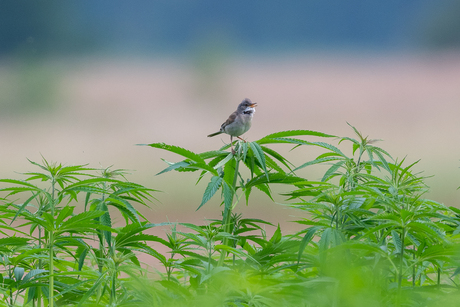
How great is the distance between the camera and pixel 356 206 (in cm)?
91

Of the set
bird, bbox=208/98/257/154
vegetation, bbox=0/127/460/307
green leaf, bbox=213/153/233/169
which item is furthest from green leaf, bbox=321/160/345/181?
bird, bbox=208/98/257/154

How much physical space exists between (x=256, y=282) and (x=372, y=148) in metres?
0.45

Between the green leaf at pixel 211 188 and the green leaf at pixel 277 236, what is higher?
the green leaf at pixel 211 188

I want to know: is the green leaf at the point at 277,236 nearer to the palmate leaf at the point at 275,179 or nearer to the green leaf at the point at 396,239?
the palmate leaf at the point at 275,179

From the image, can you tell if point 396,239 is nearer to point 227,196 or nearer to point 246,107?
point 227,196

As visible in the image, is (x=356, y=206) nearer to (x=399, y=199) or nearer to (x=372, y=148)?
(x=399, y=199)

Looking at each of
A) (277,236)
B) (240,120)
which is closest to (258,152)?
(277,236)

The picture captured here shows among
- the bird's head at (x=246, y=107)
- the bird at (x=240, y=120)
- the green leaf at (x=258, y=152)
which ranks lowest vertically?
the green leaf at (x=258, y=152)

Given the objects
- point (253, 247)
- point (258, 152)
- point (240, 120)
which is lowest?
point (253, 247)

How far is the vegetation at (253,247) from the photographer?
0.71 m

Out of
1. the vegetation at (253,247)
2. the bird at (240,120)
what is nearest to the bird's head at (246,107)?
the bird at (240,120)

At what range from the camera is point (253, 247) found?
3.62 feet

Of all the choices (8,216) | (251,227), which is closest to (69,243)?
(8,216)

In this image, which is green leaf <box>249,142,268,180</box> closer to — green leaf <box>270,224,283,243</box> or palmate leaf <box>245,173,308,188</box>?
palmate leaf <box>245,173,308,188</box>
